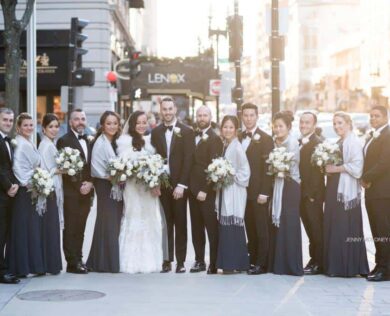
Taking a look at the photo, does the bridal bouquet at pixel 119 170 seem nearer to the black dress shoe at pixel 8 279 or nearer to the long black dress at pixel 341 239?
the black dress shoe at pixel 8 279

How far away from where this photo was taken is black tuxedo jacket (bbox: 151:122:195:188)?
11977mm

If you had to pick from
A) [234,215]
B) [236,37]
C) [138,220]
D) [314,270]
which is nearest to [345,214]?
[314,270]

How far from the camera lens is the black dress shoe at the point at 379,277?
11.2 metres

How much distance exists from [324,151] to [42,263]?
12.3 feet

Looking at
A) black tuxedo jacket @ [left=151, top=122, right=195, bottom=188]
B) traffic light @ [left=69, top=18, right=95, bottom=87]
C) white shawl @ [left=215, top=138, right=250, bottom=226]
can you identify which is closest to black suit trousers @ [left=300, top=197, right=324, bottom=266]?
white shawl @ [left=215, top=138, right=250, bottom=226]

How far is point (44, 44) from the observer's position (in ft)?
116

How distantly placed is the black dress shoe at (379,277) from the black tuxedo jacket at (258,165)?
5.49ft

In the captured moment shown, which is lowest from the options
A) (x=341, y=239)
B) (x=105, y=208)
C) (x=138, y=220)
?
(x=341, y=239)

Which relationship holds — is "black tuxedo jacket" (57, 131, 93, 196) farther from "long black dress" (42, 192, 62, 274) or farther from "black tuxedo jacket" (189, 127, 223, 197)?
"black tuxedo jacket" (189, 127, 223, 197)

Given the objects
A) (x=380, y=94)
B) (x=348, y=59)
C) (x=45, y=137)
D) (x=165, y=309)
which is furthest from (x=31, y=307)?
(x=348, y=59)

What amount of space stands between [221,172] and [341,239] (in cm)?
172

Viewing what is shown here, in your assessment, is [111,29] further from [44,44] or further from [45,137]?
[45,137]

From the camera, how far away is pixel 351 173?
1156cm

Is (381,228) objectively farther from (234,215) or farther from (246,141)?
(246,141)
